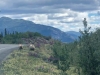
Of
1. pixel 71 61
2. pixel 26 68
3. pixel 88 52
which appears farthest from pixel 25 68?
pixel 88 52

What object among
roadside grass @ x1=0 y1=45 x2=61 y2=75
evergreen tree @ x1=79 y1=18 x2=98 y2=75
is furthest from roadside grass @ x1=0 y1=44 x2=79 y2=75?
evergreen tree @ x1=79 y1=18 x2=98 y2=75

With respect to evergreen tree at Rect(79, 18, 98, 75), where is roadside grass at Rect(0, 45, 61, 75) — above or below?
below

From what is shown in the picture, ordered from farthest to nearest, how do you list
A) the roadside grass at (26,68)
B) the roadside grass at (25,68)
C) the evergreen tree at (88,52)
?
the roadside grass at (25,68), the roadside grass at (26,68), the evergreen tree at (88,52)

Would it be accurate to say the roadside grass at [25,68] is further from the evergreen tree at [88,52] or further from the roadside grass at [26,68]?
the evergreen tree at [88,52]

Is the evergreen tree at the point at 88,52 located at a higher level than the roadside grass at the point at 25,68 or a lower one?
higher

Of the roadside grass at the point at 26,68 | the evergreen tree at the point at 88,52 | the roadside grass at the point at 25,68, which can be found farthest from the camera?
the roadside grass at the point at 25,68

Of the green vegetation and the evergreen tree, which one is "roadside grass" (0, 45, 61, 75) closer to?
the green vegetation

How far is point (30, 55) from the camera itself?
141ft

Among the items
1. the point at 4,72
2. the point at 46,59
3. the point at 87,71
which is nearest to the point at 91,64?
the point at 87,71

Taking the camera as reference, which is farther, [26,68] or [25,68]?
[26,68]

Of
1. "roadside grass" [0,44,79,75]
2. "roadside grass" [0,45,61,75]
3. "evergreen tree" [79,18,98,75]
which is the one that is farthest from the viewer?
"roadside grass" [0,45,61,75]

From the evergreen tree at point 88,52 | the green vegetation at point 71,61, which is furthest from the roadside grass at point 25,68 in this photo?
the evergreen tree at point 88,52

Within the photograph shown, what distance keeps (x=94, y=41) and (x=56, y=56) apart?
20196 mm

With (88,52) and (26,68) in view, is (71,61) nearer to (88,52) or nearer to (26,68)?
(26,68)
